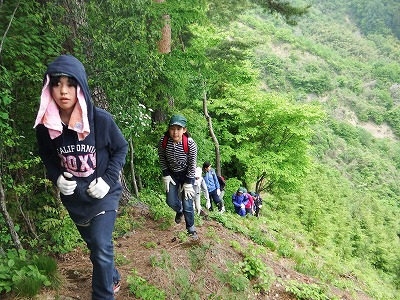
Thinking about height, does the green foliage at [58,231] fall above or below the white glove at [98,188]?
below

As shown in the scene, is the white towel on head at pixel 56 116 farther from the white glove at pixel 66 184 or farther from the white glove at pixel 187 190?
the white glove at pixel 187 190

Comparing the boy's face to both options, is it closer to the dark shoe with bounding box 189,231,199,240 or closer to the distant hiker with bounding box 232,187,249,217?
the dark shoe with bounding box 189,231,199,240

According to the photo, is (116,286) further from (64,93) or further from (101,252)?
(64,93)

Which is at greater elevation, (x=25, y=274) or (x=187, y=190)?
(x=187, y=190)

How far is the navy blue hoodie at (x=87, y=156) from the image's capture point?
8.07ft

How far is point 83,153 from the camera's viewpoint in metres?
2.48

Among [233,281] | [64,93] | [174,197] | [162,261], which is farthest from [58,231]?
[64,93]

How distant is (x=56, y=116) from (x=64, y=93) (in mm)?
195

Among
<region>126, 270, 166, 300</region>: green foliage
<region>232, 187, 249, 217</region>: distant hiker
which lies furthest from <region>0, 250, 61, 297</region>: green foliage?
<region>232, 187, 249, 217</region>: distant hiker

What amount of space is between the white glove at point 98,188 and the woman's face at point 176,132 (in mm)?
1987

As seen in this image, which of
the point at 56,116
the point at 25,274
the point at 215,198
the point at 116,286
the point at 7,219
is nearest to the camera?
the point at 56,116

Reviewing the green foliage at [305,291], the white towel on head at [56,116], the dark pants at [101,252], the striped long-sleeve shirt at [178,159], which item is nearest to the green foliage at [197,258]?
the striped long-sleeve shirt at [178,159]

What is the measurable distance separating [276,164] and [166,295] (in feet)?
40.6

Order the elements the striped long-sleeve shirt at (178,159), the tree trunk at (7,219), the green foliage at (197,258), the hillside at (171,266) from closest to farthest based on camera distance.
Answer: the tree trunk at (7,219)
the hillside at (171,266)
the green foliage at (197,258)
the striped long-sleeve shirt at (178,159)
